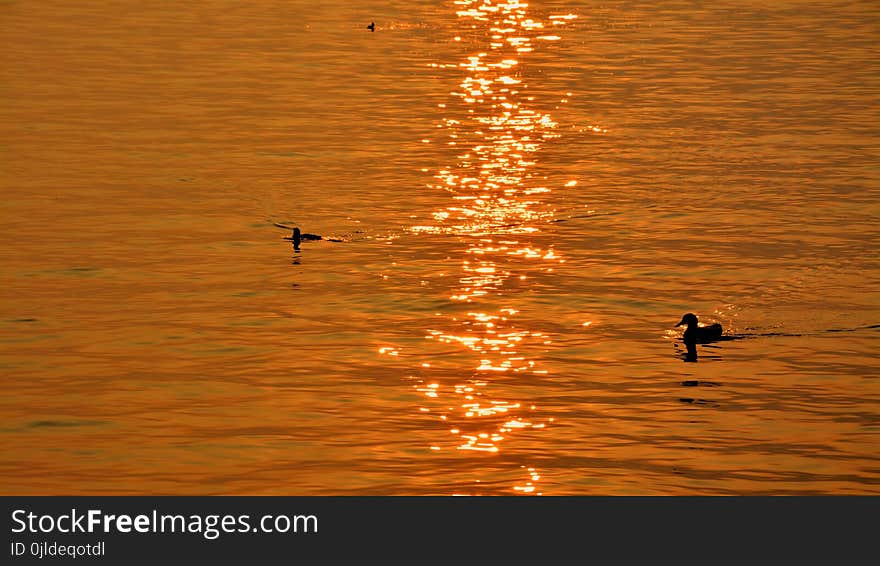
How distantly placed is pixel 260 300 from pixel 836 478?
1349cm

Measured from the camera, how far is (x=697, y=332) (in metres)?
27.7

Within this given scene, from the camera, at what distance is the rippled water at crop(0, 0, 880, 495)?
2264 centimetres

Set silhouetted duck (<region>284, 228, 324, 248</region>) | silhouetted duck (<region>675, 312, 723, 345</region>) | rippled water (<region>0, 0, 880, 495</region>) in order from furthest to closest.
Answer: silhouetted duck (<region>284, 228, 324, 248</region>)
silhouetted duck (<region>675, 312, 723, 345</region>)
rippled water (<region>0, 0, 880, 495</region>)

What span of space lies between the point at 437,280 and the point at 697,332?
23.0 feet

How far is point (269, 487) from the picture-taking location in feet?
69.1

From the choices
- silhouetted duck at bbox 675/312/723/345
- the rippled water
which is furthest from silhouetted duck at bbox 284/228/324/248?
silhouetted duck at bbox 675/312/723/345

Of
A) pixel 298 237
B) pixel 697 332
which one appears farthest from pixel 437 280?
pixel 697 332

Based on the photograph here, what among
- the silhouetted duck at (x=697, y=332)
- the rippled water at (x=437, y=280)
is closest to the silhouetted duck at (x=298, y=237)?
the rippled water at (x=437, y=280)

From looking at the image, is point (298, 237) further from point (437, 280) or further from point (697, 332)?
point (697, 332)

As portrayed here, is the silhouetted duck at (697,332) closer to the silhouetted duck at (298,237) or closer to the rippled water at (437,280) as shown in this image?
the rippled water at (437,280)

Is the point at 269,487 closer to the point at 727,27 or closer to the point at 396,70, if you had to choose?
the point at 396,70

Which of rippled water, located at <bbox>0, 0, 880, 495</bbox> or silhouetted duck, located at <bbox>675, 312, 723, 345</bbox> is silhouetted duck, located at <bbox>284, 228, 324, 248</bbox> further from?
silhouetted duck, located at <bbox>675, 312, 723, 345</bbox>

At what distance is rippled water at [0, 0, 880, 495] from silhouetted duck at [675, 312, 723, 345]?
0.49 meters

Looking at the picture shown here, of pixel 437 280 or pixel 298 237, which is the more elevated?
pixel 298 237
